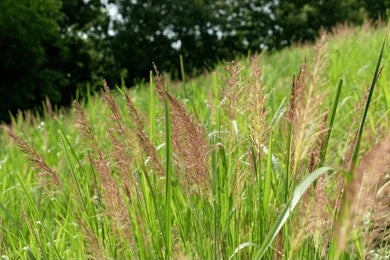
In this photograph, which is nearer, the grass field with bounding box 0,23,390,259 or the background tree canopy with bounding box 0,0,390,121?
the grass field with bounding box 0,23,390,259

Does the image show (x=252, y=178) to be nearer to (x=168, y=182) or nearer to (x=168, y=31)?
(x=168, y=182)

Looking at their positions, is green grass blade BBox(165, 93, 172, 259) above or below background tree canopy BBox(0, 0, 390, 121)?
above

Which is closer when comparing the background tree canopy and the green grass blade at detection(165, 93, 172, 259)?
the green grass blade at detection(165, 93, 172, 259)

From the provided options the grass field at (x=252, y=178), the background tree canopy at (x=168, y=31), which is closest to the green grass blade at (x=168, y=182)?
the grass field at (x=252, y=178)

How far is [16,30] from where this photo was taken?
69.5ft

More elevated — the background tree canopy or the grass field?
the grass field

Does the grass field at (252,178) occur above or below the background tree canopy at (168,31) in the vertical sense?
above

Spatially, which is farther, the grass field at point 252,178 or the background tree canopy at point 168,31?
the background tree canopy at point 168,31

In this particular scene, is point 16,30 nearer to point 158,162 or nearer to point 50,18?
point 50,18

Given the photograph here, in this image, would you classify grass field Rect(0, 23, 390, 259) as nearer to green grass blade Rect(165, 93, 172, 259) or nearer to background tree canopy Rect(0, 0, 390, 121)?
green grass blade Rect(165, 93, 172, 259)

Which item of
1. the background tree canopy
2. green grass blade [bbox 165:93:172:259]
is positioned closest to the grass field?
green grass blade [bbox 165:93:172:259]

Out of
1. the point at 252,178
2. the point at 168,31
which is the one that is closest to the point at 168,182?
the point at 252,178

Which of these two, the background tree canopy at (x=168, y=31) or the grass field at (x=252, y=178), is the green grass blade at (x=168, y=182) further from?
the background tree canopy at (x=168, y=31)

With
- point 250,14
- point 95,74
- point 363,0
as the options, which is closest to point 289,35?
point 250,14
